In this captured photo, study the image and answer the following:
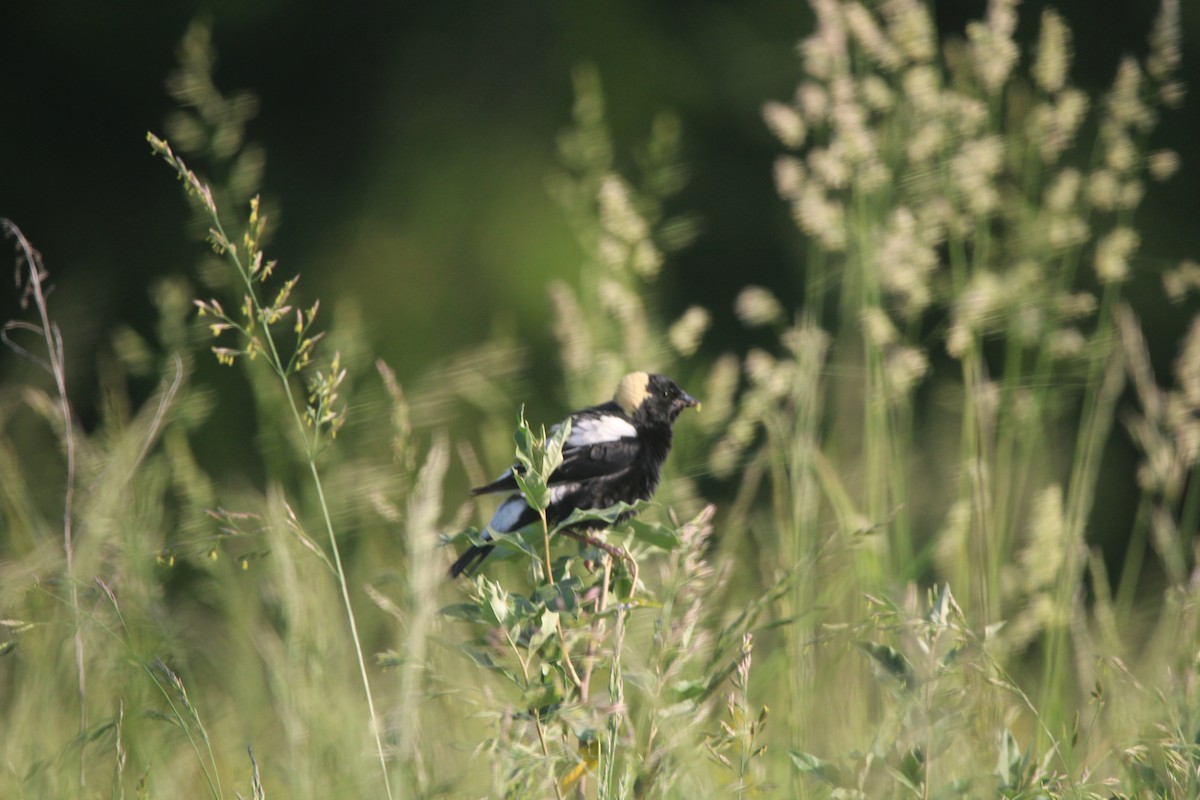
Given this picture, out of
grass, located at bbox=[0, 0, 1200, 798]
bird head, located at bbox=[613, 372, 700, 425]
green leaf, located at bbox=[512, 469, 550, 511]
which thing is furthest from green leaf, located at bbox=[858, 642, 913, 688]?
bird head, located at bbox=[613, 372, 700, 425]

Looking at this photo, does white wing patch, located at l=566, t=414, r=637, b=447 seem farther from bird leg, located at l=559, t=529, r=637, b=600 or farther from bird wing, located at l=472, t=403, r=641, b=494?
bird leg, located at l=559, t=529, r=637, b=600

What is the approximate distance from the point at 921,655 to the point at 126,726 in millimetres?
864

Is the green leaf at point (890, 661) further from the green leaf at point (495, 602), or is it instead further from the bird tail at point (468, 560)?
the bird tail at point (468, 560)

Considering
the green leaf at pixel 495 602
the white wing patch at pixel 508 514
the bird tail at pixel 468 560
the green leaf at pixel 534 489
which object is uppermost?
the green leaf at pixel 534 489

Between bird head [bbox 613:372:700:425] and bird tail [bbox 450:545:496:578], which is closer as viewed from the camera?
bird tail [bbox 450:545:496:578]

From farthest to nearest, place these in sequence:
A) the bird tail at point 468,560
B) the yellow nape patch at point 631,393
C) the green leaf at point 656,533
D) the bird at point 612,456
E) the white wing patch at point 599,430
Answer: the yellow nape patch at point 631,393
the white wing patch at point 599,430
the bird at point 612,456
the bird tail at point 468,560
the green leaf at point 656,533

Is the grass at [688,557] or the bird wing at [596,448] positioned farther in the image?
the bird wing at [596,448]

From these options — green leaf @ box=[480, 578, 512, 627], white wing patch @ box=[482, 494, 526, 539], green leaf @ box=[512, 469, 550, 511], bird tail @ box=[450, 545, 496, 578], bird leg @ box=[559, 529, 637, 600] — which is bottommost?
bird tail @ box=[450, 545, 496, 578]

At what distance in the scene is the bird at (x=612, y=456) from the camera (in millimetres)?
1851

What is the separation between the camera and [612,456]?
1967 millimetres

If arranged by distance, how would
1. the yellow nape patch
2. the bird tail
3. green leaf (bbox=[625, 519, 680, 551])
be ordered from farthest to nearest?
1. the yellow nape patch
2. the bird tail
3. green leaf (bbox=[625, 519, 680, 551])

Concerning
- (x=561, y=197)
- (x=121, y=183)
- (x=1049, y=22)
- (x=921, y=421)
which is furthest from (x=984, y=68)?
(x=121, y=183)

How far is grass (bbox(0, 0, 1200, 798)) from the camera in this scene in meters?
1.08

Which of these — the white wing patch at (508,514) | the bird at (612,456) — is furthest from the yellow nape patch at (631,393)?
the white wing patch at (508,514)
